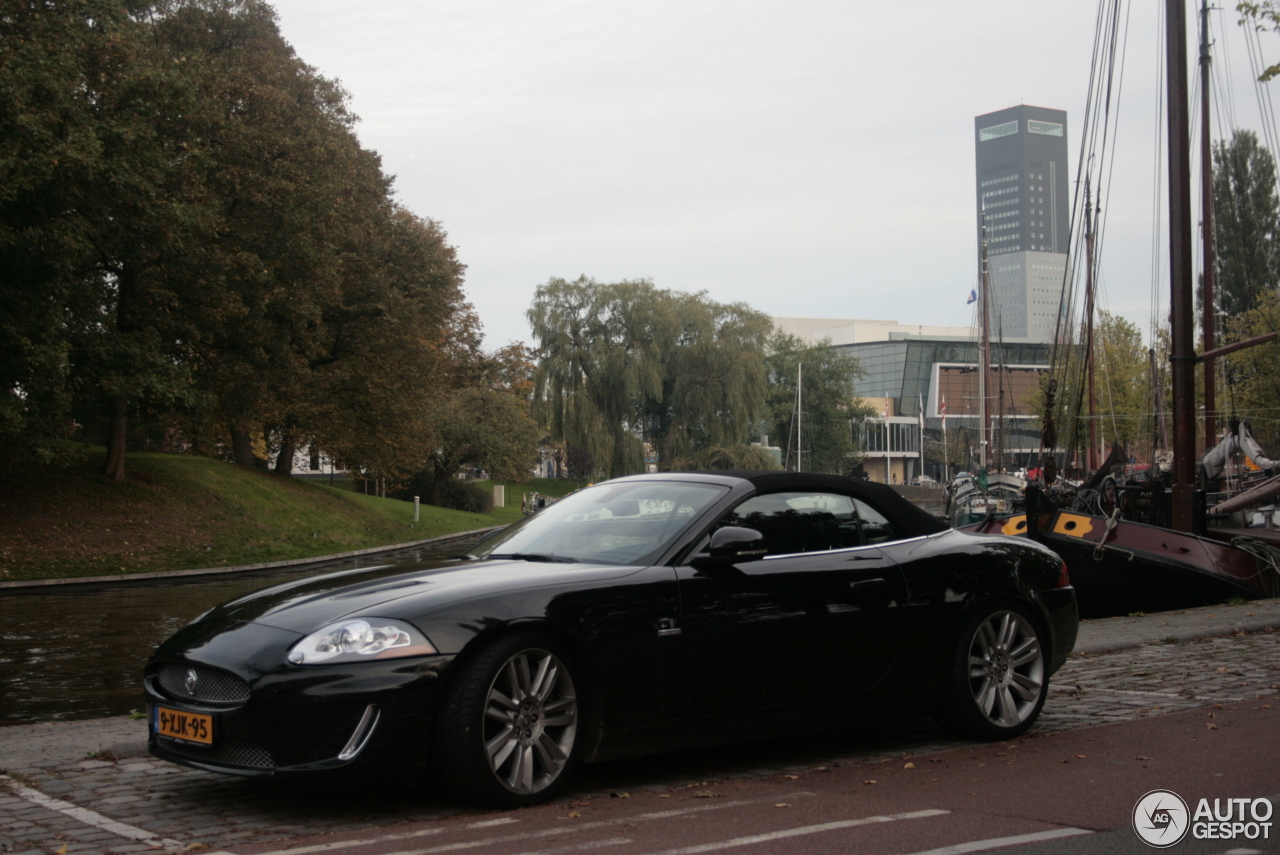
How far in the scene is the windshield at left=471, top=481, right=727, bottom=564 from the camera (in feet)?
19.3

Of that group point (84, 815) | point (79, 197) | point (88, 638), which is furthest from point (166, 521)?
point (84, 815)

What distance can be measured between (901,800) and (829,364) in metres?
88.7

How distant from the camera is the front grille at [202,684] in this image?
4.91 meters

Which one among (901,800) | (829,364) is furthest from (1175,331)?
(829,364)

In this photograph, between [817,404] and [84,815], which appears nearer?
[84,815]

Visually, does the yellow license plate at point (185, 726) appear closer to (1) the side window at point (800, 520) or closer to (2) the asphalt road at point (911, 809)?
(2) the asphalt road at point (911, 809)

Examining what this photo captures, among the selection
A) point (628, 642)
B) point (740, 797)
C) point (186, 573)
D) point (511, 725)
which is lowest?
point (186, 573)

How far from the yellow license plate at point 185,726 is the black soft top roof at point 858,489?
2.83 metres

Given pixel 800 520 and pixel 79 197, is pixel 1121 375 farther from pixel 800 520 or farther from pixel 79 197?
pixel 800 520

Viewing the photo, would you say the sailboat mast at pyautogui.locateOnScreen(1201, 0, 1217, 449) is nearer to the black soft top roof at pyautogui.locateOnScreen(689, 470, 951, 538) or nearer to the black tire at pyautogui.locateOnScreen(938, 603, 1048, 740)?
the black tire at pyautogui.locateOnScreen(938, 603, 1048, 740)

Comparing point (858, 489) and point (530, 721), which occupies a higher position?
point (858, 489)

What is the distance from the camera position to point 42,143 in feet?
79.1

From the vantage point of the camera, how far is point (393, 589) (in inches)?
211

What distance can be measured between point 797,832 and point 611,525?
6.47 feet
